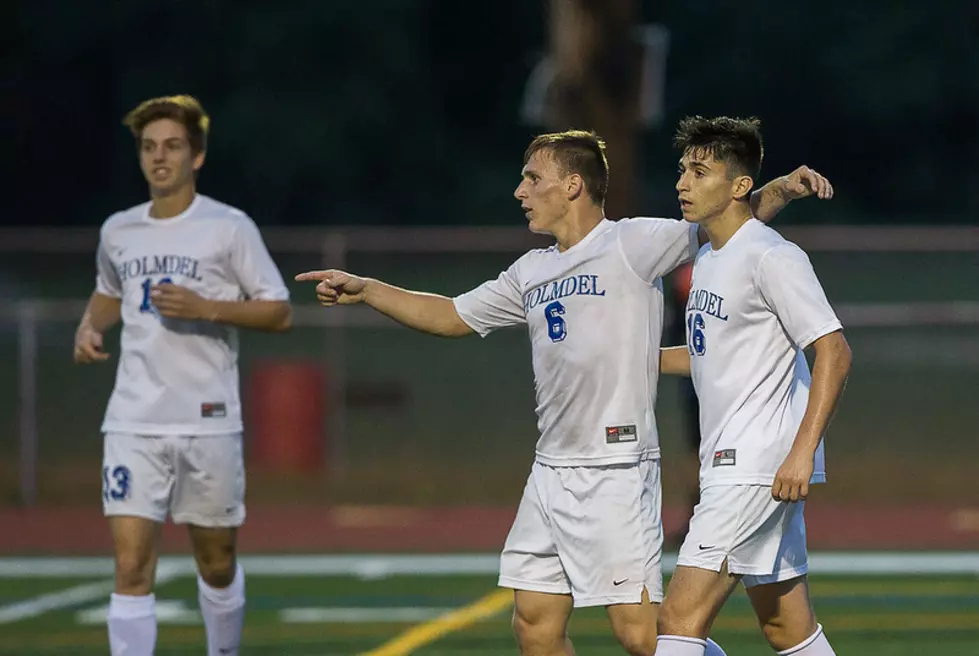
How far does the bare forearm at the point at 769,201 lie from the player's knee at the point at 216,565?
2.80m

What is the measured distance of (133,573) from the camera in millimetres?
7852

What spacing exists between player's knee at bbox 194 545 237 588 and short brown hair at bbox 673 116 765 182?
2.82 meters

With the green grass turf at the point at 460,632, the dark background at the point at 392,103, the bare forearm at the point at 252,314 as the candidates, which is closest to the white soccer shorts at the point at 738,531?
the bare forearm at the point at 252,314

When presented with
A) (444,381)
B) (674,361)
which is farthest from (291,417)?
(444,381)

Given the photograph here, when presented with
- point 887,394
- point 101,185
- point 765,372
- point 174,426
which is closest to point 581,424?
point 765,372

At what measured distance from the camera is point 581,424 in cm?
677

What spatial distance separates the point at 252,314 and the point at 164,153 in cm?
80

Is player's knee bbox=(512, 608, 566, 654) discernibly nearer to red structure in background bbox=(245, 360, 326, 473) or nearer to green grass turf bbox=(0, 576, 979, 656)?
green grass turf bbox=(0, 576, 979, 656)

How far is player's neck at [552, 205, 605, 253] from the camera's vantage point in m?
6.96

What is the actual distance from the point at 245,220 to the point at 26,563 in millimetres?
6032

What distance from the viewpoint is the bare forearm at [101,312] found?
8.51m

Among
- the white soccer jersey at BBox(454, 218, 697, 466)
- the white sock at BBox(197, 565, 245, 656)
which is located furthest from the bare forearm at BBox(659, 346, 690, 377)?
the white sock at BBox(197, 565, 245, 656)

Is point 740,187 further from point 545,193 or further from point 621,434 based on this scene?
point 621,434

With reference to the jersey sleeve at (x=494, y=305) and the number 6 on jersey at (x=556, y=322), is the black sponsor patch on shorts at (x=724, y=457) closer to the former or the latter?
the number 6 on jersey at (x=556, y=322)
